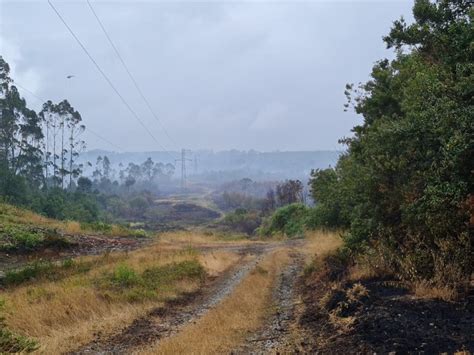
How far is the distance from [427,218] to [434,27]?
7.35m

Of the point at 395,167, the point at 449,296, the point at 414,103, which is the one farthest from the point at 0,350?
the point at 414,103

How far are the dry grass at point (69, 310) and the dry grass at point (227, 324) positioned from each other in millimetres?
1777

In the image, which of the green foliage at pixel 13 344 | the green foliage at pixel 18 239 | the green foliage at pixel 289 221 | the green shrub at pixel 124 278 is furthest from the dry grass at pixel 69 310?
the green foliage at pixel 289 221

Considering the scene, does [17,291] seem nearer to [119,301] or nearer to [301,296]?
[119,301]

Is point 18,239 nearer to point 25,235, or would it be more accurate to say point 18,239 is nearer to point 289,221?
point 25,235

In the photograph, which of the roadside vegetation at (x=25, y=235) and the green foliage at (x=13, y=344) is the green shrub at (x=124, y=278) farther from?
the roadside vegetation at (x=25, y=235)

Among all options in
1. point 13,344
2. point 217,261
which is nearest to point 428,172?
point 13,344

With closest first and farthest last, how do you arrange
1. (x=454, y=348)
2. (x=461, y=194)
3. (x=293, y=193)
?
(x=454, y=348)
(x=461, y=194)
(x=293, y=193)

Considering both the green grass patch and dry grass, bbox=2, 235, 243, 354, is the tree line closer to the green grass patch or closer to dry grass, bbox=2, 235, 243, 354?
dry grass, bbox=2, 235, 243, 354

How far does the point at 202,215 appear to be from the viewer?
114m

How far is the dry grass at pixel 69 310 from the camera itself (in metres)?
9.38

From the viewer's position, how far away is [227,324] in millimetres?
9922

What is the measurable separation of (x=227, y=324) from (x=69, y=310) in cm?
404

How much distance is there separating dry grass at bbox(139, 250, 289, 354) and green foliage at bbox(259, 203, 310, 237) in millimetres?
26138
